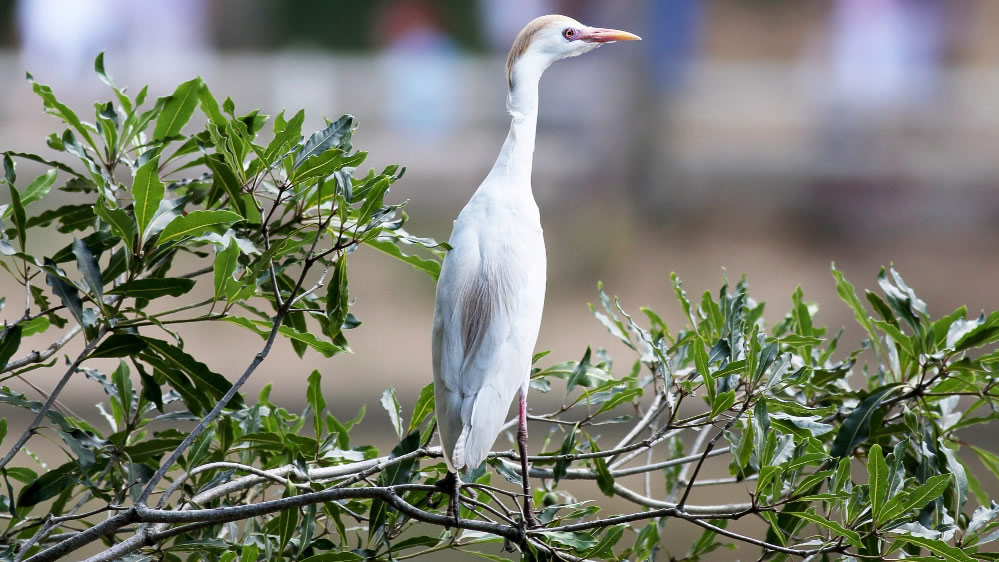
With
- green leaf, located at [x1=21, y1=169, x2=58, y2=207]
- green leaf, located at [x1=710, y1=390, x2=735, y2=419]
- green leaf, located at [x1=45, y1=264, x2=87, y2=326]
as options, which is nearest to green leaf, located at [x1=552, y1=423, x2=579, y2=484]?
green leaf, located at [x1=710, y1=390, x2=735, y2=419]

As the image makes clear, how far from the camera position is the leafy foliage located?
2.88 feet

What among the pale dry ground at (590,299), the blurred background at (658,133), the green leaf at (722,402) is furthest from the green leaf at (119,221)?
the blurred background at (658,133)

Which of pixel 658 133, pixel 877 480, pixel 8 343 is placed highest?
pixel 658 133

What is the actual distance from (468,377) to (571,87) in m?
6.13

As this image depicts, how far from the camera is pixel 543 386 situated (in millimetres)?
1147

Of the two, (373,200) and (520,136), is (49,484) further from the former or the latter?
(520,136)

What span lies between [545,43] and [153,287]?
1.61 feet

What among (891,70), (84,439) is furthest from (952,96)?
(84,439)

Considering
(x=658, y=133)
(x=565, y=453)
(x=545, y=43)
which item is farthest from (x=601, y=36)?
(x=658, y=133)

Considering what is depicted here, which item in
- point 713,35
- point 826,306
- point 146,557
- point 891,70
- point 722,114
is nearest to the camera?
point 146,557

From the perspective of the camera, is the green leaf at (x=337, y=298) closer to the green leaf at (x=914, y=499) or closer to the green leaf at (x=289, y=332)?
the green leaf at (x=289, y=332)

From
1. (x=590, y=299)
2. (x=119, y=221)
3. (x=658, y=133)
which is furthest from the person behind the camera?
(x=658, y=133)

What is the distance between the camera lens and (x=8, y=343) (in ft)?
2.99

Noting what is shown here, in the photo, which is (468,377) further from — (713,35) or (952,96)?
(713,35)
